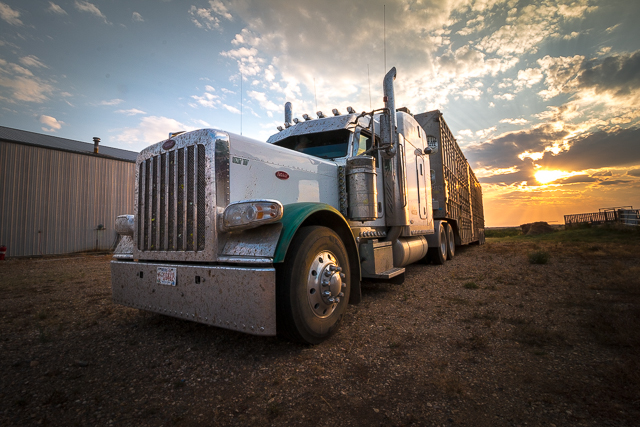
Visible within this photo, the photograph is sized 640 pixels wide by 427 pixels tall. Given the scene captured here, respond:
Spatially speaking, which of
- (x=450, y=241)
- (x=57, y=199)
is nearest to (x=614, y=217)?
(x=450, y=241)

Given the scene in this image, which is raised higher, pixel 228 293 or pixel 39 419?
pixel 228 293

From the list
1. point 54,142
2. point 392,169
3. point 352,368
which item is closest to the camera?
point 352,368

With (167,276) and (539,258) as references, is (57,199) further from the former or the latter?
(539,258)

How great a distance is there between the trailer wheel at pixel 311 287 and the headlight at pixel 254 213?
380mm

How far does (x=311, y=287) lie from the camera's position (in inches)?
110

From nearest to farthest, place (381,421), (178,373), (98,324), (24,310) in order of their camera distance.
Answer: (381,421) < (178,373) < (98,324) < (24,310)

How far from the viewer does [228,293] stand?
8.02ft

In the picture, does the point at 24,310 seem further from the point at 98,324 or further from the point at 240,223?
the point at 240,223

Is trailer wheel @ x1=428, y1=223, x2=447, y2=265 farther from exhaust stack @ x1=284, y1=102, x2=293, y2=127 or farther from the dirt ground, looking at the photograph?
exhaust stack @ x1=284, y1=102, x2=293, y2=127

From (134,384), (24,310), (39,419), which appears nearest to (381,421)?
(134,384)

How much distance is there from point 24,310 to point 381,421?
16.3ft

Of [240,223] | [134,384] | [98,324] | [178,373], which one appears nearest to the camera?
[134,384]

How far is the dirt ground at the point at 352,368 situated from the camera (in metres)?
1.78

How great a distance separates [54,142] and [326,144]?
18.9m
